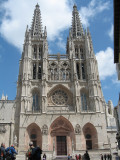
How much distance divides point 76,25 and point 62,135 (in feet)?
72.5

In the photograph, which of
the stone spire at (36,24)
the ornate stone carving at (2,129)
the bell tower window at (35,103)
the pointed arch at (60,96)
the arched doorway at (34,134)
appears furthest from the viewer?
the stone spire at (36,24)

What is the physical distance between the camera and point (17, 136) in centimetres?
2622

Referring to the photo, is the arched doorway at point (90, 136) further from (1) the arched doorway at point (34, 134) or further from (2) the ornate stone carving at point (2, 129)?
(2) the ornate stone carving at point (2, 129)

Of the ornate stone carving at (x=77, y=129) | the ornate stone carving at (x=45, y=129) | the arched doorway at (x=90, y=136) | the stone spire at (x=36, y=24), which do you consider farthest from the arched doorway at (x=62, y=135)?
the stone spire at (x=36, y=24)

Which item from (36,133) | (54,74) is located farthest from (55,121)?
(54,74)

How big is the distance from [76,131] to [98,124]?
3.40m

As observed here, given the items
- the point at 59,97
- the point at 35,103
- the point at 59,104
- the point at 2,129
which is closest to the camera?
the point at 2,129

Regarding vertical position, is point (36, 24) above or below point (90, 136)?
above

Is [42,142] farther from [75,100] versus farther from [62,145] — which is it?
[75,100]

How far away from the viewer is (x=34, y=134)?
26984 mm

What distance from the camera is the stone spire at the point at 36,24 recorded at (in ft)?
117

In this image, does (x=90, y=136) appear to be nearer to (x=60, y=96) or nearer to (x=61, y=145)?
(x=61, y=145)

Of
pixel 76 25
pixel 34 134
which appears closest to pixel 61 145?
pixel 34 134

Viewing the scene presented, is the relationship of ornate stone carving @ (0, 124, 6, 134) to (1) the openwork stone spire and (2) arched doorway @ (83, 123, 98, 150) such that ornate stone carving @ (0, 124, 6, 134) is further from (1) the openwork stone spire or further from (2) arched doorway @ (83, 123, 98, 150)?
(1) the openwork stone spire
